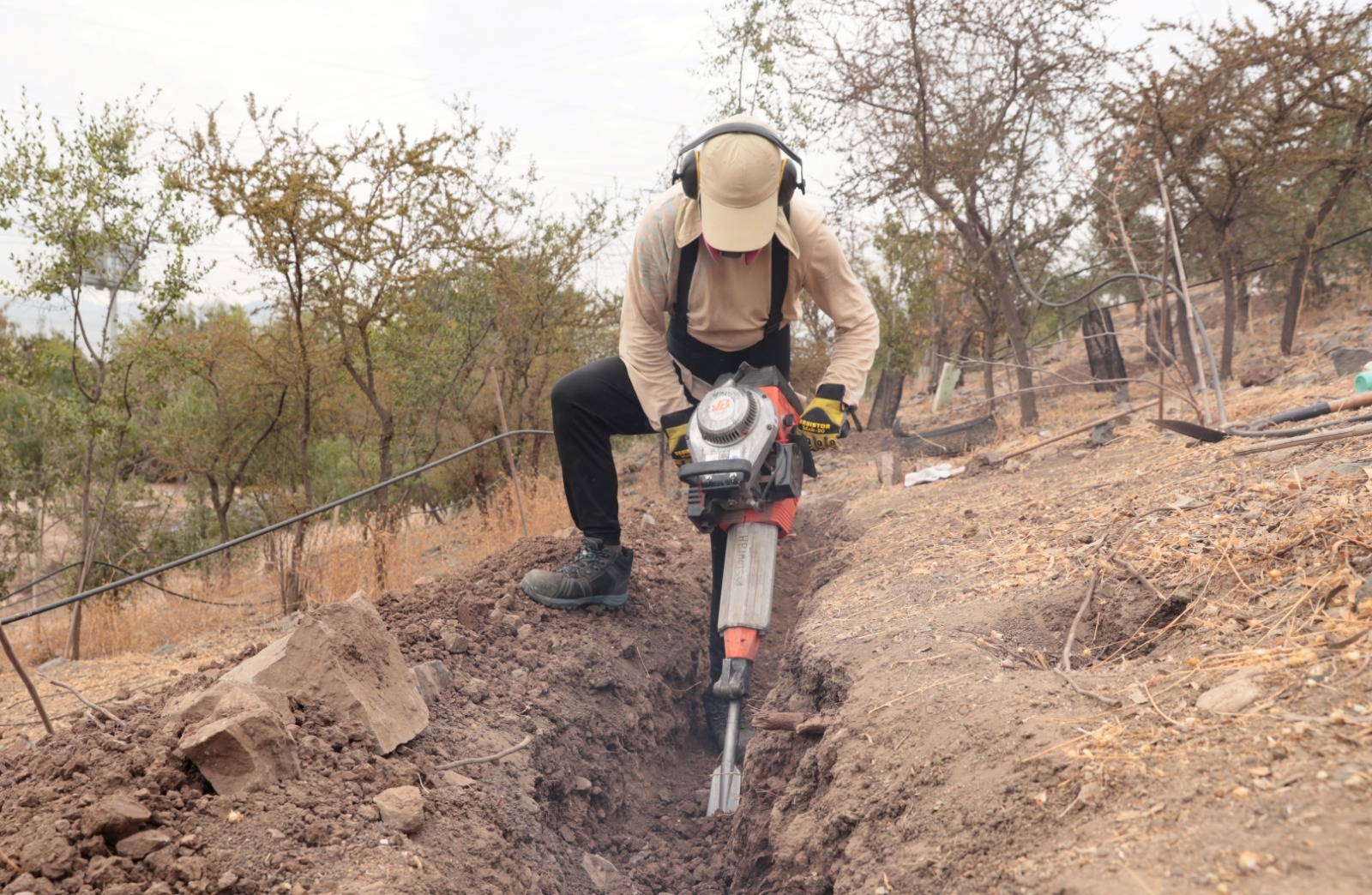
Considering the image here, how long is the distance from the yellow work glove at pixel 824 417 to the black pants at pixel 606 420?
0.36 metres

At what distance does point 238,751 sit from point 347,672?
0.46m

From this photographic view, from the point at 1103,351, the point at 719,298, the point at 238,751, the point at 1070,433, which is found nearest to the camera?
the point at 238,751

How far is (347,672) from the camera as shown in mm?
2641

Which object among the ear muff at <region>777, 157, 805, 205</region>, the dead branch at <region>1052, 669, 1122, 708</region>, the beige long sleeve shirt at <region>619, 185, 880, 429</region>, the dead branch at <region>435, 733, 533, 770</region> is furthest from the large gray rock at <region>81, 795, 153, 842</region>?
the ear muff at <region>777, 157, 805, 205</region>

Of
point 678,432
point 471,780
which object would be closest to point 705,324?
point 678,432

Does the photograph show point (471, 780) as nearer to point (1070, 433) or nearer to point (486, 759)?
point (486, 759)

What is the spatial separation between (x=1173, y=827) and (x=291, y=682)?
221 centimetres

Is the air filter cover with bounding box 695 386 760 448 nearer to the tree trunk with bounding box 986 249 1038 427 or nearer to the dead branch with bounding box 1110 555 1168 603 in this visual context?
the dead branch with bounding box 1110 555 1168 603

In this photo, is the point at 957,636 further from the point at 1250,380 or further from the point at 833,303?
the point at 1250,380

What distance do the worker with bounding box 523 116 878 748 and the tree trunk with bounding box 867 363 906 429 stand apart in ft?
32.4

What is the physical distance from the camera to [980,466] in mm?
6199

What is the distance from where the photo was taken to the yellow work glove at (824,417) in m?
3.63

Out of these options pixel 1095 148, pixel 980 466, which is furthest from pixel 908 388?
pixel 980 466

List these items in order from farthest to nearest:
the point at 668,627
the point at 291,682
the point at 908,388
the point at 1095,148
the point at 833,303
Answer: the point at 908,388 → the point at 1095,148 → the point at 668,627 → the point at 833,303 → the point at 291,682
